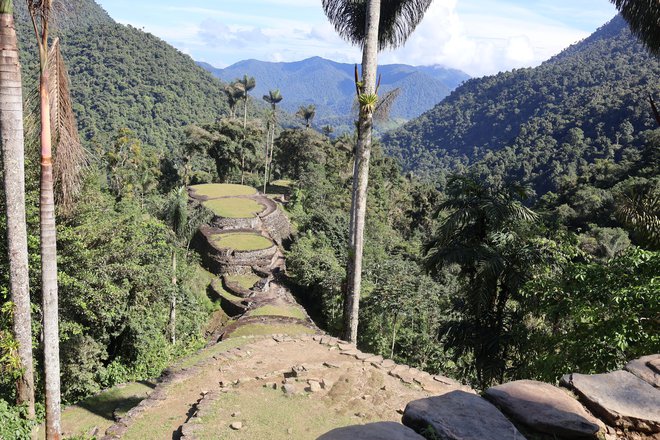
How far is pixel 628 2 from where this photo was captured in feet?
22.6

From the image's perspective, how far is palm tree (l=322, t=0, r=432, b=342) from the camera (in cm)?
880

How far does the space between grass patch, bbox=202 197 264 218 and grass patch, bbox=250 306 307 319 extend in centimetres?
919

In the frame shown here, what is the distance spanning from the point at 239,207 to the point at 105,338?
18.4 meters

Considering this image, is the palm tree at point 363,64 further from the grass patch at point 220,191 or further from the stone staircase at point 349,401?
the grass patch at point 220,191

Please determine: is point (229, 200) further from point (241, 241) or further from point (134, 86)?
point (134, 86)

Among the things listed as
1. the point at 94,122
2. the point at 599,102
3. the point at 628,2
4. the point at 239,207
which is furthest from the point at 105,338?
the point at 599,102

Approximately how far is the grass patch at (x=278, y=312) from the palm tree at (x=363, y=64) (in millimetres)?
11130

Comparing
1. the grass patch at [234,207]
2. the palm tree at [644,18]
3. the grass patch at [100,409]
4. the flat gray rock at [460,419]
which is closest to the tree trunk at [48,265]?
the grass patch at [100,409]

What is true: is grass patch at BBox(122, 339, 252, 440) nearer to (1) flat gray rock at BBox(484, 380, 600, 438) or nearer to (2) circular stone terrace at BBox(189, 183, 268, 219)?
(1) flat gray rock at BBox(484, 380, 600, 438)

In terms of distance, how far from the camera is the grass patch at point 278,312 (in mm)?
20531

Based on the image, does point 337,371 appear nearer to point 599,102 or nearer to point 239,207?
point 239,207

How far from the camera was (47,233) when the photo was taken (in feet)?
20.5

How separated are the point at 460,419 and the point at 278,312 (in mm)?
18138

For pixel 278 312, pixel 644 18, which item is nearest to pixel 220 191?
pixel 278 312
